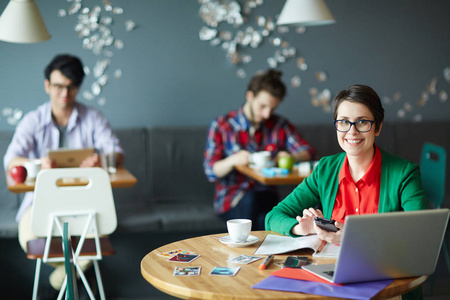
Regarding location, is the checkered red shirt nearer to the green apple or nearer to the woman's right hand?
the green apple

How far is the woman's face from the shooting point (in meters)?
1.91

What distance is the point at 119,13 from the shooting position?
4.18 meters

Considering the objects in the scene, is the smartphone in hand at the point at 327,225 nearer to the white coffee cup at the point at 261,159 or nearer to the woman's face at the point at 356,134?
the woman's face at the point at 356,134

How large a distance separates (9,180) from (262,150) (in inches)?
56.9

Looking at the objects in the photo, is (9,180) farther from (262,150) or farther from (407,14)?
(407,14)

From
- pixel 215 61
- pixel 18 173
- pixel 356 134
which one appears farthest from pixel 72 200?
pixel 215 61

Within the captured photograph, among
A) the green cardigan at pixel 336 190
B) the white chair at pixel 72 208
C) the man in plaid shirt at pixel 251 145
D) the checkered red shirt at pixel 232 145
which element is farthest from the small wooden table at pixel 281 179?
the green cardigan at pixel 336 190

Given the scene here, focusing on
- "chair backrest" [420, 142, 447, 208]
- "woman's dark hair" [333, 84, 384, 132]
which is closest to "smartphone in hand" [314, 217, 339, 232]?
"woman's dark hair" [333, 84, 384, 132]

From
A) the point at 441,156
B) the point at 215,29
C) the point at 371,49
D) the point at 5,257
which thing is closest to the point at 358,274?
the point at 441,156

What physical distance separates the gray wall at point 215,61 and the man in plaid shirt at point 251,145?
75cm

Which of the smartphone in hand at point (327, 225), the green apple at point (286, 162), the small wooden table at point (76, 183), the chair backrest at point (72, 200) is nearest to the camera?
the smartphone in hand at point (327, 225)

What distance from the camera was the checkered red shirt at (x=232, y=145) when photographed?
3.63 m

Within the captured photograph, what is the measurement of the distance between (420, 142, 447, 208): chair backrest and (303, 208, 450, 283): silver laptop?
196 cm

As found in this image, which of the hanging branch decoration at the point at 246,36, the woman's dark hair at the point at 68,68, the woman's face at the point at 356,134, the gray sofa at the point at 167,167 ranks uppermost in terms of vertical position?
the hanging branch decoration at the point at 246,36
